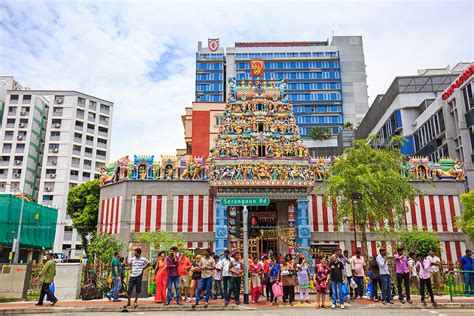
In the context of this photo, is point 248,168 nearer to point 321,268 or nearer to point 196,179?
point 196,179

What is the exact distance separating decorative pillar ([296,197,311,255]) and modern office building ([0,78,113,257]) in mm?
53542

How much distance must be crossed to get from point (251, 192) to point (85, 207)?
2620 centimetres

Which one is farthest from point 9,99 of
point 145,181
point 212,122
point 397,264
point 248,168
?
point 397,264

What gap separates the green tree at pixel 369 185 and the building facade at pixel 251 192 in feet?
17.1

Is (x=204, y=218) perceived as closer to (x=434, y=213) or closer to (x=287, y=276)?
(x=287, y=276)

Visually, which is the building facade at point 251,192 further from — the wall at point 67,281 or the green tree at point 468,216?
the wall at point 67,281

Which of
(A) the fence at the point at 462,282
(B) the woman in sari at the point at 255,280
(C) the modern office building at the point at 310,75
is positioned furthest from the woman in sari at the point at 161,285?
(C) the modern office building at the point at 310,75

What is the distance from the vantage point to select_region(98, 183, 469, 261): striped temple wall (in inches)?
1283

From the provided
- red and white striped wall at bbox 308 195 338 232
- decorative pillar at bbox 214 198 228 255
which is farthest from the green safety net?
red and white striped wall at bbox 308 195 338 232

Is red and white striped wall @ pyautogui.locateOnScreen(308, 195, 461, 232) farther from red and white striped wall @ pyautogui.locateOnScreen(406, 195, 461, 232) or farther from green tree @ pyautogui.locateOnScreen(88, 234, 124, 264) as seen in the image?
green tree @ pyautogui.locateOnScreen(88, 234, 124, 264)

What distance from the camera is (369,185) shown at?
22141 mm

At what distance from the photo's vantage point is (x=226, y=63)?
102 meters

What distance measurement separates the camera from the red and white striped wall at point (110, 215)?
3316 cm

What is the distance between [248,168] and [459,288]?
15638 mm
